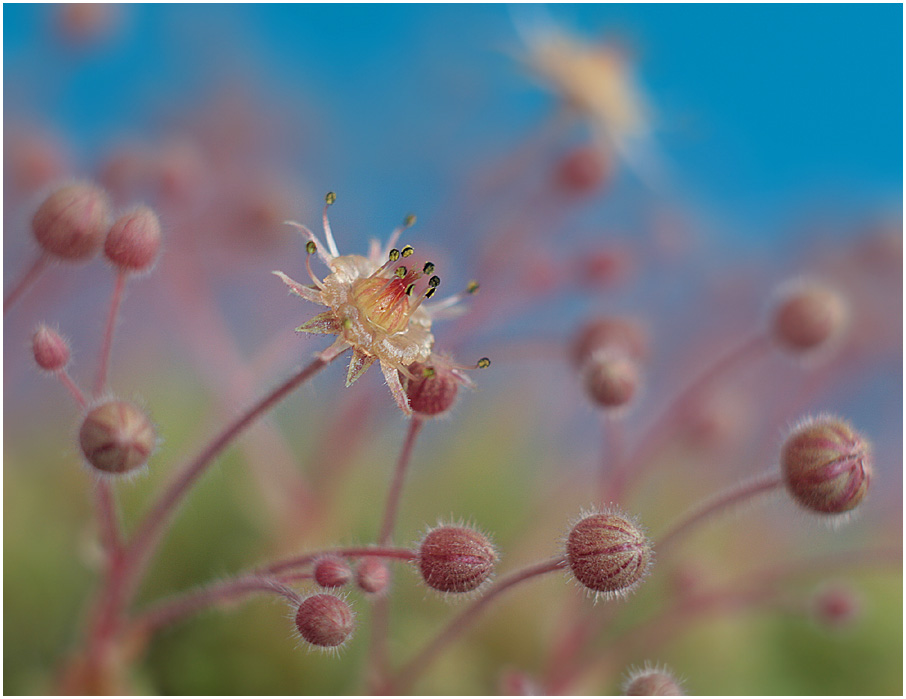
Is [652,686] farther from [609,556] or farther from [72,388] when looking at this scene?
[72,388]

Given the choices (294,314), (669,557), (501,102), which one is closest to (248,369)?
(294,314)

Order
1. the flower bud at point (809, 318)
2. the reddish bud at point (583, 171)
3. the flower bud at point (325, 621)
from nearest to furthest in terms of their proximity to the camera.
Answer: the flower bud at point (325, 621), the flower bud at point (809, 318), the reddish bud at point (583, 171)

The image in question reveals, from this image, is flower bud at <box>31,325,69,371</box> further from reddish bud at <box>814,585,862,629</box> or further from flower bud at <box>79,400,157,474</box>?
reddish bud at <box>814,585,862,629</box>

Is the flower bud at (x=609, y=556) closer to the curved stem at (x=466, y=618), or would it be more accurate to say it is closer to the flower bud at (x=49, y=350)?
the curved stem at (x=466, y=618)

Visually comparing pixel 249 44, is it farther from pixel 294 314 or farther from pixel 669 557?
pixel 669 557

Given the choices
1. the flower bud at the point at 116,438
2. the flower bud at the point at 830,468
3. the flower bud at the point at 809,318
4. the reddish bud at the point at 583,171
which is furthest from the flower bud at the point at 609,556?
the reddish bud at the point at 583,171
